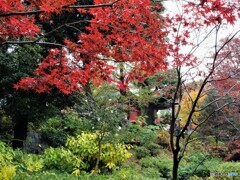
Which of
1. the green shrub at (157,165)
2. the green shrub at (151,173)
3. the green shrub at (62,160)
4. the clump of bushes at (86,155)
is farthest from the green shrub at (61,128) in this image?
the green shrub at (157,165)

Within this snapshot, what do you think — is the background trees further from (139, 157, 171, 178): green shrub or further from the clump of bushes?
(139, 157, 171, 178): green shrub

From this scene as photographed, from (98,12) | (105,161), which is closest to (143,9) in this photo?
(98,12)

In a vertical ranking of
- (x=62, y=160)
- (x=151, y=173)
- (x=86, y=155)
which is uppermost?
(x=86, y=155)

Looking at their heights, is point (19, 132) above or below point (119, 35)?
below

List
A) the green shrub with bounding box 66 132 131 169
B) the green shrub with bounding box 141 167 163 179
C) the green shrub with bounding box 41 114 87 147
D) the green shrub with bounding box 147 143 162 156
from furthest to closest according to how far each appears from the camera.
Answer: the green shrub with bounding box 147 143 162 156, the green shrub with bounding box 41 114 87 147, the green shrub with bounding box 141 167 163 179, the green shrub with bounding box 66 132 131 169

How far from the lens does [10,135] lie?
8.78m

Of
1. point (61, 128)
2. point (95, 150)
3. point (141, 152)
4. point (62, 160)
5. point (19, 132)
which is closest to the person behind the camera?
point (62, 160)

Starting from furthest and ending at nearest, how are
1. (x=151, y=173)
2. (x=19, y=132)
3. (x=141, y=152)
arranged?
(x=141, y=152)
(x=151, y=173)
(x=19, y=132)

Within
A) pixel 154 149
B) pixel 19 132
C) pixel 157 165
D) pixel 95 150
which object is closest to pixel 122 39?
pixel 95 150

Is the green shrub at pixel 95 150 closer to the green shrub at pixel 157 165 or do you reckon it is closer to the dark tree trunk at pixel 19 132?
the dark tree trunk at pixel 19 132

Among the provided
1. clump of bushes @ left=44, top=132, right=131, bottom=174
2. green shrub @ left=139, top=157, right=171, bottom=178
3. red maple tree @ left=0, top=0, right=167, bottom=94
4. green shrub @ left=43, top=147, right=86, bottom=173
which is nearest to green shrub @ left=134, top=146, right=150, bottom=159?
green shrub @ left=139, top=157, right=171, bottom=178

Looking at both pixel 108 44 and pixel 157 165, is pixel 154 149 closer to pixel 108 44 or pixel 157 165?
pixel 157 165

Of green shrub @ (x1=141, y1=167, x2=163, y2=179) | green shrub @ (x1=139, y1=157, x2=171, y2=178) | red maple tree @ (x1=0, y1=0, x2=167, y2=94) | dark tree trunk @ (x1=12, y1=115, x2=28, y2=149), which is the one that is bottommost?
green shrub @ (x1=141, y1=167, x2=163, y2=179)

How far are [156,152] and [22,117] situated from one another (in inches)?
233
